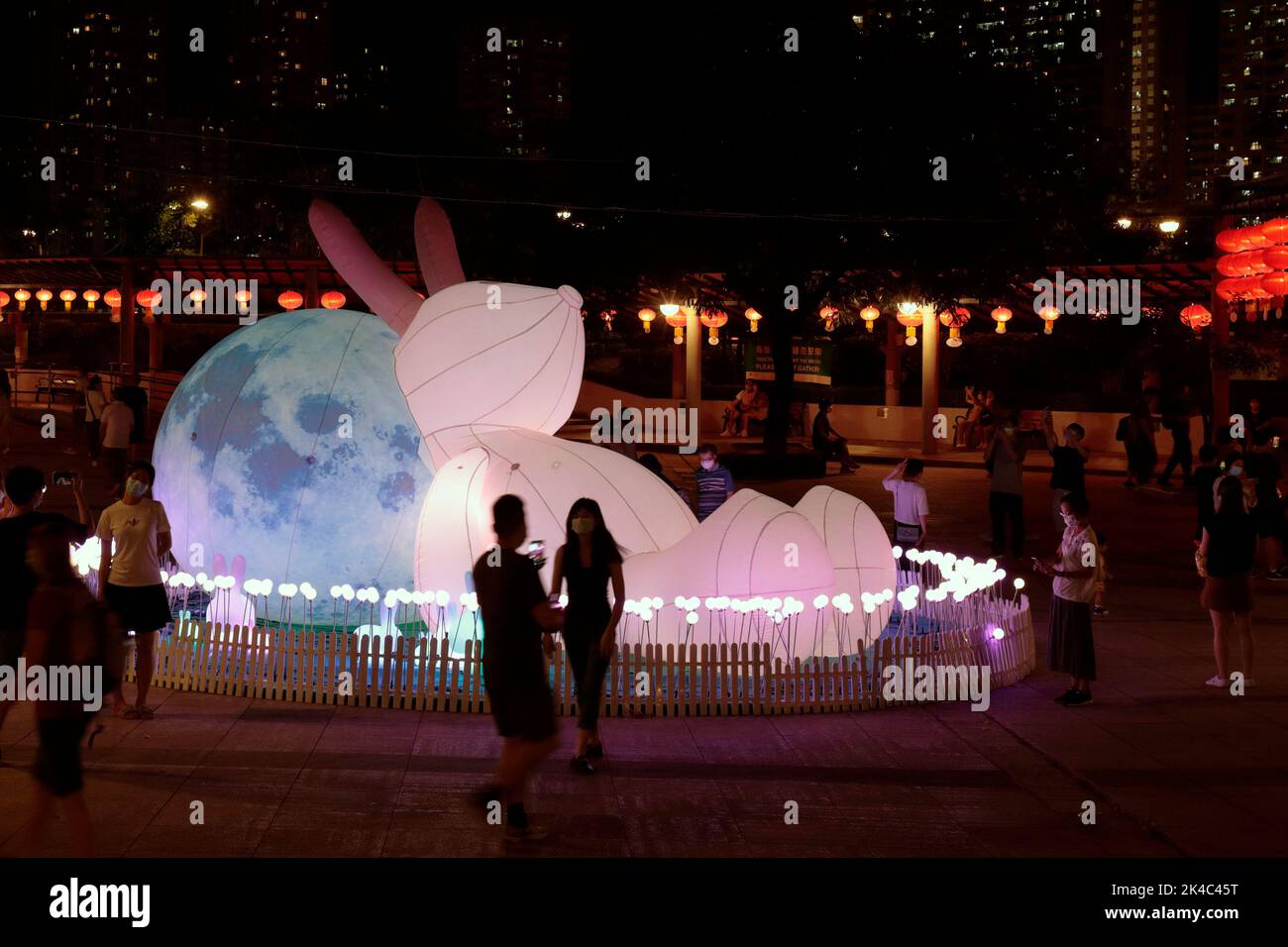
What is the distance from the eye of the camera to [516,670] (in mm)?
7004

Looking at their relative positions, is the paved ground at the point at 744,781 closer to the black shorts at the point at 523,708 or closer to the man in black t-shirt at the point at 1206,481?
the black shorts at the point at 523,708

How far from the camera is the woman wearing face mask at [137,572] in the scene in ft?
30.8

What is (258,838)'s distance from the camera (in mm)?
6965

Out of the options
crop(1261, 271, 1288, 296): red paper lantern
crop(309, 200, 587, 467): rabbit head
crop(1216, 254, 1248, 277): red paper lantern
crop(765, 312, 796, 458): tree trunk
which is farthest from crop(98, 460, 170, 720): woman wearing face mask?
crop(765, 312, 796, 458): tree trunk

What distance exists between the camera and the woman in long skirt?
1025cm

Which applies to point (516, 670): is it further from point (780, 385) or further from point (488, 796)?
point (780, 385)

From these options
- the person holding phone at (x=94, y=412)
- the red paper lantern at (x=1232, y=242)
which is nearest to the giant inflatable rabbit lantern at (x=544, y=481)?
the red paper lantern at (x=1232, y=242)

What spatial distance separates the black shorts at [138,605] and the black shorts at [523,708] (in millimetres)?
3534

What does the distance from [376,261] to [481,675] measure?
412 cm

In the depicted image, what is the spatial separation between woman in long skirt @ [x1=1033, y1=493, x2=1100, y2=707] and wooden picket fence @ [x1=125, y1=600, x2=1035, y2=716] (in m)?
0.83

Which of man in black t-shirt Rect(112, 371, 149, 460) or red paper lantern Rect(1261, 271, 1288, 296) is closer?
red paper lantern Rect(1261, 271, 1288, 296)

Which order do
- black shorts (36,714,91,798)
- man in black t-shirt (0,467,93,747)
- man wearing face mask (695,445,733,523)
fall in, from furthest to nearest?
man wearing face mask (695,445,733,523) < man in black t-shirt (0,467,93,747) < black shorts (36,714,91,798)

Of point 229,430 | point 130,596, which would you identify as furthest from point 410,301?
point 130,596

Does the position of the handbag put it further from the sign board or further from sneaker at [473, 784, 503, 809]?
the sign board
